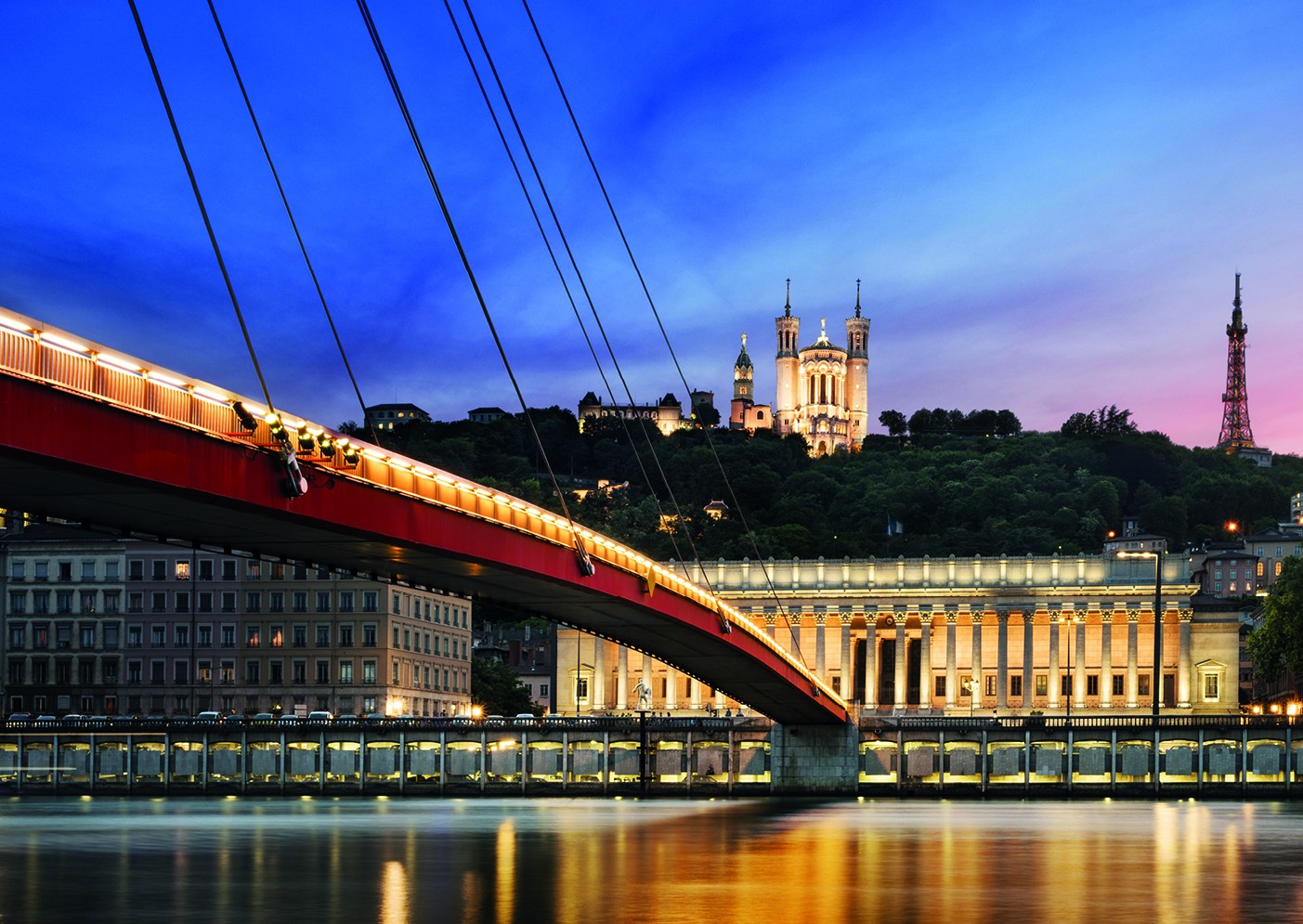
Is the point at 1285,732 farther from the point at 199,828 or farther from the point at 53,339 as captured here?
the point at 53,339

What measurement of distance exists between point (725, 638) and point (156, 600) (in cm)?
9309

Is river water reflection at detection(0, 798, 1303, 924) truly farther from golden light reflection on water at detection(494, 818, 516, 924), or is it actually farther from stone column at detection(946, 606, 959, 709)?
stone column at detection(946, 606, 959, 709)

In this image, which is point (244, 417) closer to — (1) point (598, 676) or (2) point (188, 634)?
(2) point (188, 634)

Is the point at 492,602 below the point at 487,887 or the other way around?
the other way around

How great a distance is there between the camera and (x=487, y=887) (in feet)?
166

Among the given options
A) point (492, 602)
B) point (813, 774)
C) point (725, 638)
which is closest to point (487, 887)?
point (492, 602)

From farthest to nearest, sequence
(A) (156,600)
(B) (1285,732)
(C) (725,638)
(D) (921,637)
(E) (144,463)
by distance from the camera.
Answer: (D) (921,637) → (A) (156,600) → (B) (1285,732) → (C) (725,638) → (E) (144,463)

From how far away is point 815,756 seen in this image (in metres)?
127

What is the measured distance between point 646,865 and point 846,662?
138 meters

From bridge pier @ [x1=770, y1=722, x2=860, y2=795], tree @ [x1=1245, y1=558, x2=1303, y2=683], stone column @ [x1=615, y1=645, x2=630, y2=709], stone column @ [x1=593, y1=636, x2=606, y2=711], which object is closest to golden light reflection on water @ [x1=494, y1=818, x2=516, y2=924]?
bridge pier @ [x1=770, y1=722, x2=860, y2=795]

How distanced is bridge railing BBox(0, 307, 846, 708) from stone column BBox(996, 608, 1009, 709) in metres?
124

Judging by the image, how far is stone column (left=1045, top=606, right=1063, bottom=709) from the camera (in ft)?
618

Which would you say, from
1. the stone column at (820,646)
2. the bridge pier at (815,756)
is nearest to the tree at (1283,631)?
the stone column at (820,646)

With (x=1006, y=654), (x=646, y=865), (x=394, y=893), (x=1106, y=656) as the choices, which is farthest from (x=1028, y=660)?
(x=394, y=893)
